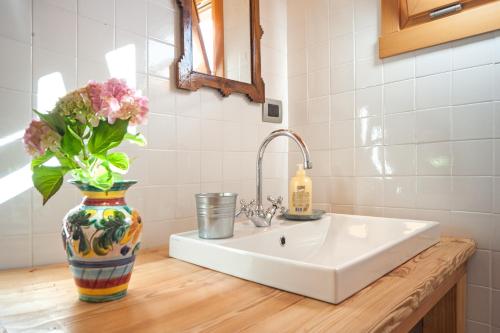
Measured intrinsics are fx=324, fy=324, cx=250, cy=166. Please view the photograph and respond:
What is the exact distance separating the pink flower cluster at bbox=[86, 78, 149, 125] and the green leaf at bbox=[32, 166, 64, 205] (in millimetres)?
127

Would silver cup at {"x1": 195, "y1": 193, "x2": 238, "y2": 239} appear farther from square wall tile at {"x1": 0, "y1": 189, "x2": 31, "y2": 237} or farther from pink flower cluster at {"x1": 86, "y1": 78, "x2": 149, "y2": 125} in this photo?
square wall tile at {"x1": 0, "y1": 189, "x2": 31, "y2": 237}

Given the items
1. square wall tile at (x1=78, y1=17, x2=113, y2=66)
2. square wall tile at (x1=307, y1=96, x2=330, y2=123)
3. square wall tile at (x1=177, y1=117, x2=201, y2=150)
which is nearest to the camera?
square wall tile at (x1=78, y1=17, x2=113, y2=66)

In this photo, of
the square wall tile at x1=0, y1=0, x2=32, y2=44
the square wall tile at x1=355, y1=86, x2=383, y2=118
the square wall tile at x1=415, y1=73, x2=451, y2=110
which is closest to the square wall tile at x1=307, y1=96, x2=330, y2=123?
the square wall tile at x1=355, y1=86, x2=383, y2=118

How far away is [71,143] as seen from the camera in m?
0.56

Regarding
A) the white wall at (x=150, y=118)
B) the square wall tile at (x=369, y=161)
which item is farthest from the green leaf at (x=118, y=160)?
the square wall tile at (x=369, y=161)

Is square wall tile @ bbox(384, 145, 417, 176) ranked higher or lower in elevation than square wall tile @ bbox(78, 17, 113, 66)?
lower

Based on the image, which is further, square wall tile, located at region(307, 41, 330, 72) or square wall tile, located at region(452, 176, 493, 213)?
square wall tile, located at region(307, 41, 330, 72)

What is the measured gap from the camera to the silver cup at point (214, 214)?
0.83 meters

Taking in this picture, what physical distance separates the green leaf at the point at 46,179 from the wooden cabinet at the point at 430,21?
1.12 meters

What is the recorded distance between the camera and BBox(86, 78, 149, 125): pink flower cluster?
22.1 inches

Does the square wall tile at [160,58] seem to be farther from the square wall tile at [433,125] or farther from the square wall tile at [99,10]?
the square wall tile at [433,125]

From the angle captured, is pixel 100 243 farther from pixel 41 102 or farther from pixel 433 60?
pixel 433 60

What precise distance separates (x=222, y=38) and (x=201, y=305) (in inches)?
37.7

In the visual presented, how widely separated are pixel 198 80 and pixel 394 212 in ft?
2.77
